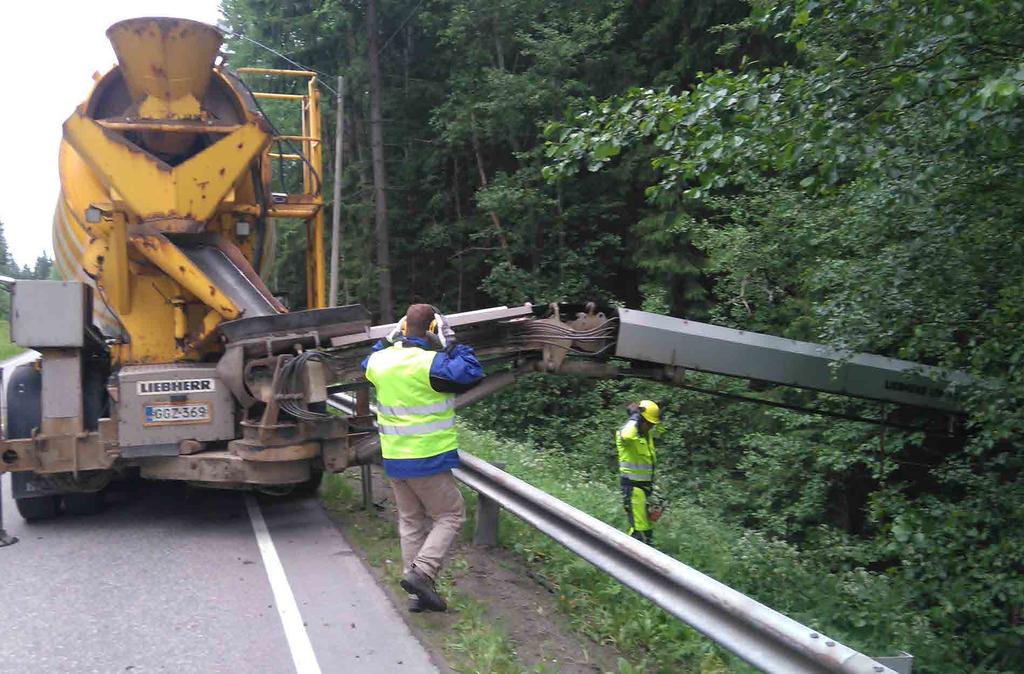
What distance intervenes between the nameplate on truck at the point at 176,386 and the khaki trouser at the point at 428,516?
2.48 metres

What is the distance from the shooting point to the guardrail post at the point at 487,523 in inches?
255

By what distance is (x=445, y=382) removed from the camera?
206 inches

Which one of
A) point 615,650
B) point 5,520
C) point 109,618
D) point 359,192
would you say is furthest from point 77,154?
point 359,192

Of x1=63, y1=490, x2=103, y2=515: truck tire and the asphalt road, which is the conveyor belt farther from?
x1=63, y1=490, x2=103, y2=515: truck tire

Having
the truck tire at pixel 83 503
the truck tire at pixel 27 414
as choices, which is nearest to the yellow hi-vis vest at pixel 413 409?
the truck tire at pixel 27 414

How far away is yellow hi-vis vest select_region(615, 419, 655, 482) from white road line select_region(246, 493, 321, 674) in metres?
3.44

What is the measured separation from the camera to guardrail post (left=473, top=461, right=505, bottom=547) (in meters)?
6.47

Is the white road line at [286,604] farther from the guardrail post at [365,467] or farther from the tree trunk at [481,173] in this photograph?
the tree trunk at [481,173]

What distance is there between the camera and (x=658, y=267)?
1817cm

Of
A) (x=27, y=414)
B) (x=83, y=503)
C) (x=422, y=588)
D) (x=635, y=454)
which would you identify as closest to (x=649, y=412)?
(x=635, y=454)

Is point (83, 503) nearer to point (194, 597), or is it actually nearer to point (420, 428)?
point (194, 597)

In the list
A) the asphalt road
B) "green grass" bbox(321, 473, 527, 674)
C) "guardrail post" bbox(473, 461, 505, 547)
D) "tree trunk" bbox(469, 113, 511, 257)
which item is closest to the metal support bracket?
"green grass" bbox(321, 473, 527, 674)

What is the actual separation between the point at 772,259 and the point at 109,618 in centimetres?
985

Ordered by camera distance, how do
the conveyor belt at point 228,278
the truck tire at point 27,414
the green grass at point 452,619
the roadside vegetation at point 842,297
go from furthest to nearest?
the conveyor belt at point 228,278
the truck tire at point 27,414
the roadside vegetation at point 842,297
the green grass at point 452,619
